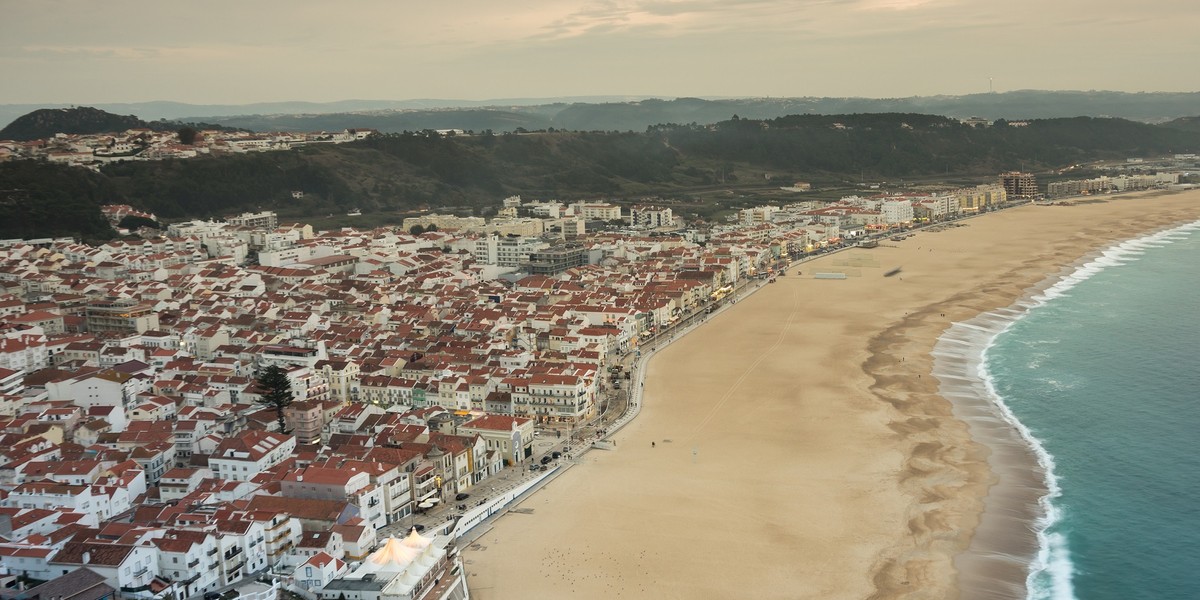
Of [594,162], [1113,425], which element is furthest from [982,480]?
[594,162]

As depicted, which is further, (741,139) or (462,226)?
(741,139)

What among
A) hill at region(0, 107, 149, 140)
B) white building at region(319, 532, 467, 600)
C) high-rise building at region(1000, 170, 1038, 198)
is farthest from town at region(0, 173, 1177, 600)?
hill at region(0, 107, 149, 140)

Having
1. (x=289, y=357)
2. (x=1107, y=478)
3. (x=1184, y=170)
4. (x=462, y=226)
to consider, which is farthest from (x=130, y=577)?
(x=1184, y=170)

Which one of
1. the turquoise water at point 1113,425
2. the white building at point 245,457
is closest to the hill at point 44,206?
the white building at point 245,457

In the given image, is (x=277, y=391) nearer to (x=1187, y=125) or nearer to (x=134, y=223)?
(x=134, y=223)

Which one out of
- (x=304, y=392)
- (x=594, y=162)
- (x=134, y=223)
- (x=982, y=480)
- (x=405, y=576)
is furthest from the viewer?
(x=594, y=162)

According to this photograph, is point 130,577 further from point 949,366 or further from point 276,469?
point 949,366

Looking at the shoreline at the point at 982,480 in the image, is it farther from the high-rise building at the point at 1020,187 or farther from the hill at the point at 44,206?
the high-rise building at the point at 1020,187
